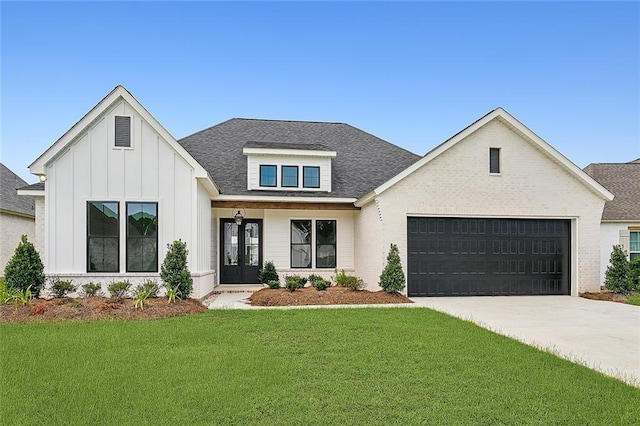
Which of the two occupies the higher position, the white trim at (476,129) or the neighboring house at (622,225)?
the white trim at (476,129)

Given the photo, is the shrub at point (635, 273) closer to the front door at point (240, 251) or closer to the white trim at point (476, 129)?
the white trim at point (476, 129)

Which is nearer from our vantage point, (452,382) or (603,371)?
(452,382)

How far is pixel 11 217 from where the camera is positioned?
20891 millimetres

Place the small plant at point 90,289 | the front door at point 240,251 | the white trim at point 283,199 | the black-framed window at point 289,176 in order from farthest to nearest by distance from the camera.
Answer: the front door at point 240,251, the black-framed window at point 289,176, the white trim at point 283,199, the small plant at point 90,289

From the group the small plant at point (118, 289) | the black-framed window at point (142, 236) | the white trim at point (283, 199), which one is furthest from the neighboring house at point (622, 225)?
the small plant at point (118, 289)

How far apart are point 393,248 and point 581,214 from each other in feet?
22.6

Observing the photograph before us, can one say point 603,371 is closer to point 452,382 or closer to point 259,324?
point 452,382

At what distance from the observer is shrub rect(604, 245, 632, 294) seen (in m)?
13.7

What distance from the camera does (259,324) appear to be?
29.2 ft

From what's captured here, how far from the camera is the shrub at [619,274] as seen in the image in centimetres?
Result: 1370

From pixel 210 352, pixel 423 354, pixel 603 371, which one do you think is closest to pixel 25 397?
pixel 210 352

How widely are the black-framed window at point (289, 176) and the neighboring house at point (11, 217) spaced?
41.3 ft

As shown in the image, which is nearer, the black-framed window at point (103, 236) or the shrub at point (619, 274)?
the black-framed window at point (103, 236)

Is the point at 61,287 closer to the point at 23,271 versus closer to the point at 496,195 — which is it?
the point at 23,271
